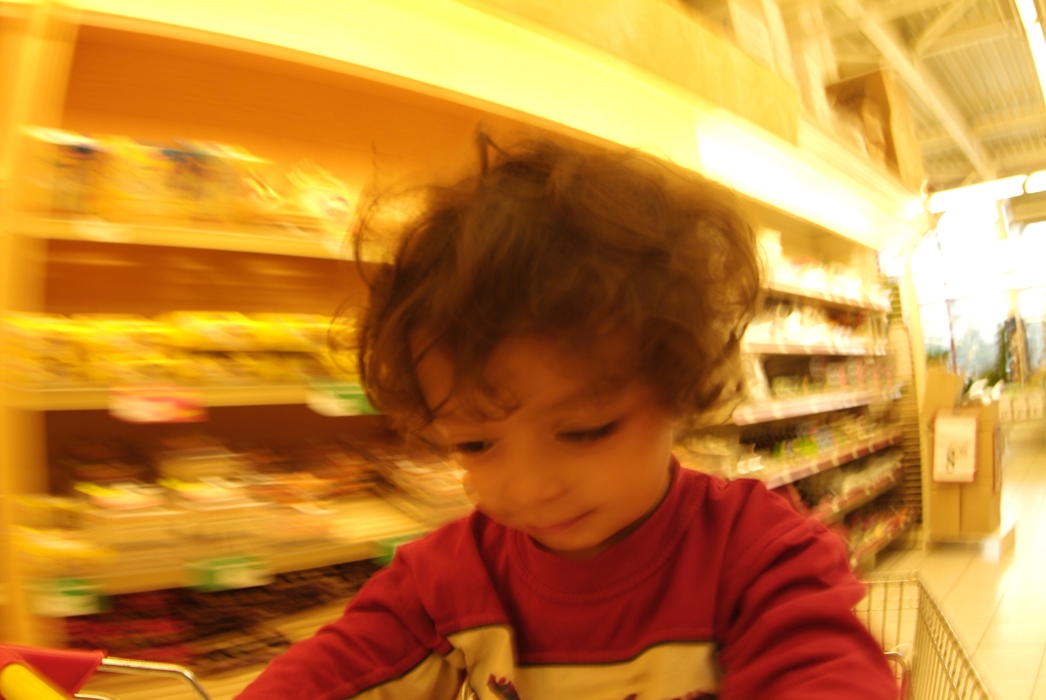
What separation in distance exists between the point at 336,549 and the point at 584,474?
1.15m

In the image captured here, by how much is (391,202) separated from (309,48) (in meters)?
0.98

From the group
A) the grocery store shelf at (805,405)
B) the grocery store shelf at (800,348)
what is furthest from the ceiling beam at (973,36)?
the grocery store shelf at (805,405)

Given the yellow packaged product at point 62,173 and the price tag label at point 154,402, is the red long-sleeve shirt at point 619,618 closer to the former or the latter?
the price tag label at point 154,402

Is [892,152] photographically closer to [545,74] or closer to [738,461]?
[738,461]

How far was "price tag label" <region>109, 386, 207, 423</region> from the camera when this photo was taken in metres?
1.35

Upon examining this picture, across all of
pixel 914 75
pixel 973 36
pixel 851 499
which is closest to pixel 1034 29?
pixel 973 36

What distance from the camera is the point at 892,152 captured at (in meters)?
4.48

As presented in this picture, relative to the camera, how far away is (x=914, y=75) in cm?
560

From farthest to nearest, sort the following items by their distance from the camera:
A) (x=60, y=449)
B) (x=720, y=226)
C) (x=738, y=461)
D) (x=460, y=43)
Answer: (x=738, y=461), (x=460, y=43), (x=60, y=449), (x=720, y=226)

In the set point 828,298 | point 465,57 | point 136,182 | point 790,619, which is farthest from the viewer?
point 828,298

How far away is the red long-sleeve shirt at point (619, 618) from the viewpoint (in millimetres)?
617

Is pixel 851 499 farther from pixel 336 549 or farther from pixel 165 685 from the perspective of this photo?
pixel 165 685

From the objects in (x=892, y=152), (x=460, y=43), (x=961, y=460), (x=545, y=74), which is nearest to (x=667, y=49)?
(x=545, y=74)

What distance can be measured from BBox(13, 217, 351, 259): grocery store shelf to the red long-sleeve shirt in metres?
0.74
